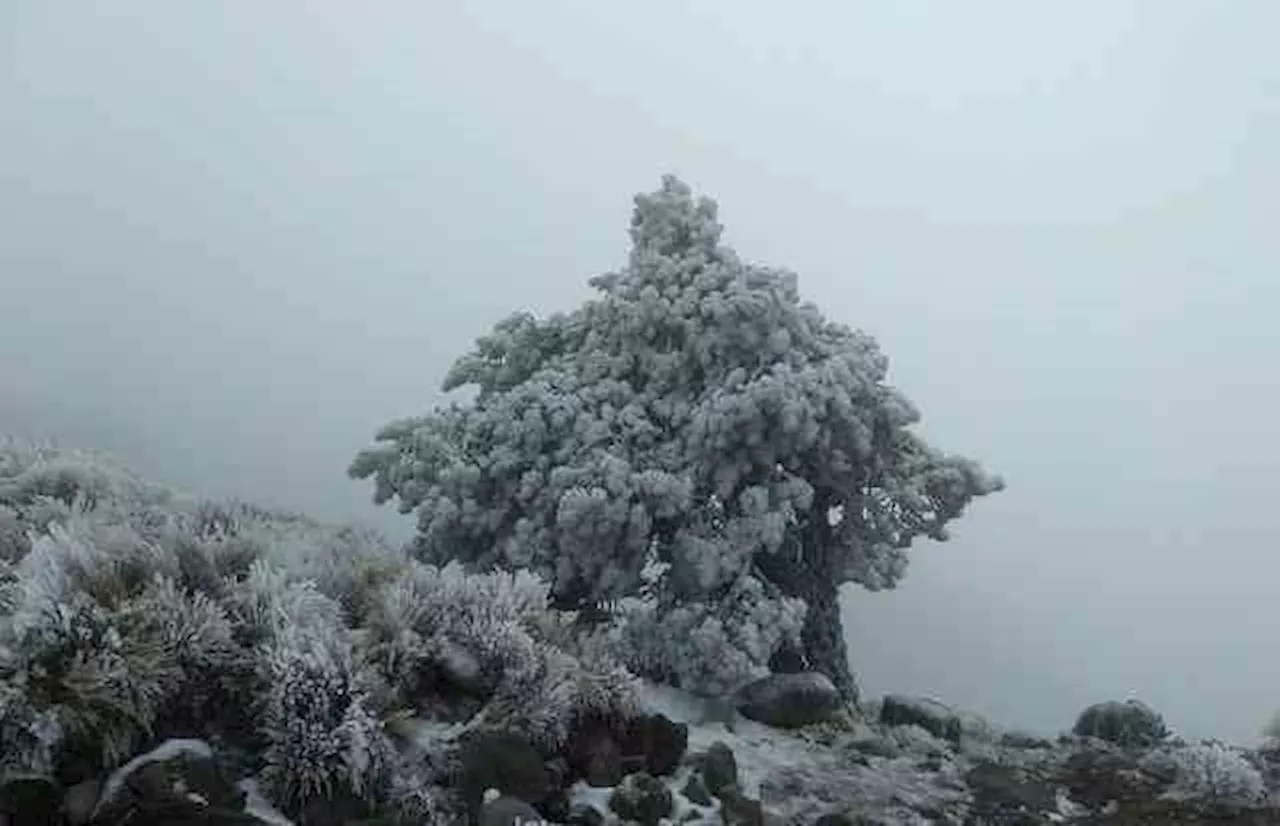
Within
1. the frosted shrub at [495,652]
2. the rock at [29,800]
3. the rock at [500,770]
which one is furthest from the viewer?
the frosted shrub at [495,652]

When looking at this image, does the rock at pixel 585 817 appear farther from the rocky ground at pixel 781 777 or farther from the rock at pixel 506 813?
the rock at pixel 506 813

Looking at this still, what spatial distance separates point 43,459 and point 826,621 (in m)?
8.45

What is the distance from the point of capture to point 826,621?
13.2 meters

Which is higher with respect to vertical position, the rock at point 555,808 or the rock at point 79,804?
the rock at point 555,808

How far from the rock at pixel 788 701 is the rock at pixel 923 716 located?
31.8 inches

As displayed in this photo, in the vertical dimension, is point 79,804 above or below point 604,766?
below

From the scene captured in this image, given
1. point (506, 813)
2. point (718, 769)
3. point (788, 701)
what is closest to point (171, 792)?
point (506, 813)

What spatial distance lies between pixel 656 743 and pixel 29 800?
12.9 feet

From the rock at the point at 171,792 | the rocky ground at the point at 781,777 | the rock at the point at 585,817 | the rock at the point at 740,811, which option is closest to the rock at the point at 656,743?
the rocky ground at the point at 781,777

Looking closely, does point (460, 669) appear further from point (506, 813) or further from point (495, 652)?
point (506, 813)

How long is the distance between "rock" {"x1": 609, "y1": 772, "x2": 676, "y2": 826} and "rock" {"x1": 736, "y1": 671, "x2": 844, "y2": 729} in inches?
114

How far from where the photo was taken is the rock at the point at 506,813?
676cm

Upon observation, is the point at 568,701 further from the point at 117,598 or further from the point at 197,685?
the point at 117,598

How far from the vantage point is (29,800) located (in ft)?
20.6
